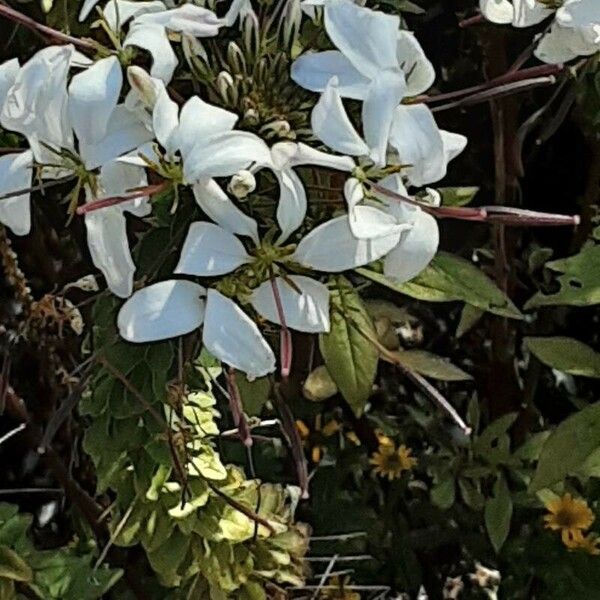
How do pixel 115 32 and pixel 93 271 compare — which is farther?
pixel 93 271

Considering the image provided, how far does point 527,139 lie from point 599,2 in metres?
0.55

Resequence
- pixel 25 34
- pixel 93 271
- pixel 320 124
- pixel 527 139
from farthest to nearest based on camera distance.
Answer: pixel 527 139 < pixel 93 271 < pixel 25 34 < pixel 320 124

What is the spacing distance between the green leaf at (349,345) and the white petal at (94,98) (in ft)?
0.49

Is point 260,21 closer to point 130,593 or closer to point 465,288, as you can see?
point 465,288

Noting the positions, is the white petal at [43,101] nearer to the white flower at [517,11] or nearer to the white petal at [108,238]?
the white petal at [108,238]

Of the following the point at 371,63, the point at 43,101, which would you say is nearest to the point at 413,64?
the point at 371,63

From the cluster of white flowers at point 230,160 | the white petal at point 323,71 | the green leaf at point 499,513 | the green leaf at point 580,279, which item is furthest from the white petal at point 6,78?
the green leaf at point 499,513

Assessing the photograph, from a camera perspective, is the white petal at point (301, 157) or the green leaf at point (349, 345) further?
the green leaf at point (349, 345)

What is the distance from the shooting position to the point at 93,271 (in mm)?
908

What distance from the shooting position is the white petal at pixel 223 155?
46cm

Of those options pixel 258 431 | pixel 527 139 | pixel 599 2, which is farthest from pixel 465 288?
pixel 527 139

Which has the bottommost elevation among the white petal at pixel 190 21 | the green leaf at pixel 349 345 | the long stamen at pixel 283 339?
the green leaf at pixel 349 345

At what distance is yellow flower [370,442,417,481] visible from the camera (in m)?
1.01

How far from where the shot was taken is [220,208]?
0.48 metres
